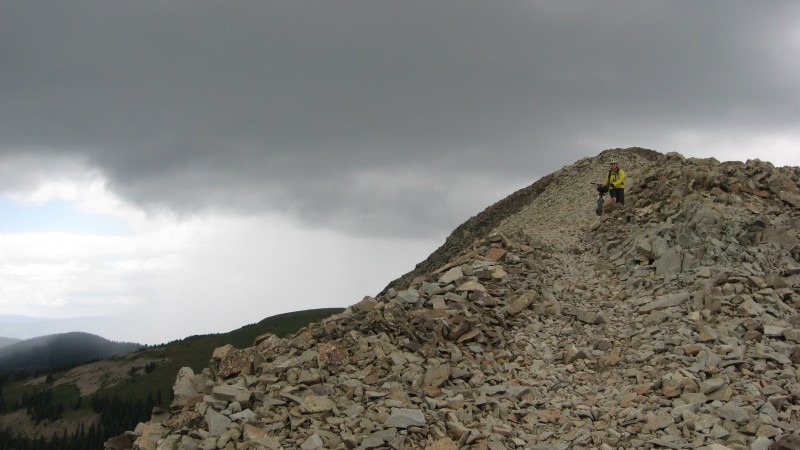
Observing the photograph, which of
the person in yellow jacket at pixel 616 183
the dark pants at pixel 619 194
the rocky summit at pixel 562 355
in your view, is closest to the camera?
the rocky summit at pixel 562 355

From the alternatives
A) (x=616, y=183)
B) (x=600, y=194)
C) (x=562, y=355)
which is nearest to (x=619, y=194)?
(x=616, y=183)

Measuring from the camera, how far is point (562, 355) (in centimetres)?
1944

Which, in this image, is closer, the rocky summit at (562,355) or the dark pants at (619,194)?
the rocky summit at (562,355)

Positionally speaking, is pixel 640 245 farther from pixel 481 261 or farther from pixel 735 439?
pixel 735 439

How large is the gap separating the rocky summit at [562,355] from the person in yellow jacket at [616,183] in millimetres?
3077

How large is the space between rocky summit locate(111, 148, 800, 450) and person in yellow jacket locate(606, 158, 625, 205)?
3077 mm

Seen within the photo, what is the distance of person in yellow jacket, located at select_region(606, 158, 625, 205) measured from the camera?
30969mm

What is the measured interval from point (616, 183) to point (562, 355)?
48.3 feet

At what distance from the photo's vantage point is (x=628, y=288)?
23438mm

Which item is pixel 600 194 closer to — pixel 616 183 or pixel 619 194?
pixel 619 194

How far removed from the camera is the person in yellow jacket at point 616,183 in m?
31.0

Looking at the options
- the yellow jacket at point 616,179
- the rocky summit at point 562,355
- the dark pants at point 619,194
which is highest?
the yellow jacket at point 616,179

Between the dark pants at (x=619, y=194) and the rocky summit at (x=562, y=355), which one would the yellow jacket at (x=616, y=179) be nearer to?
the dark pants at (x=619, y=194)

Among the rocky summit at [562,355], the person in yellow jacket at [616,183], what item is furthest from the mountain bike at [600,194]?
the rocky summit at [562,355]
